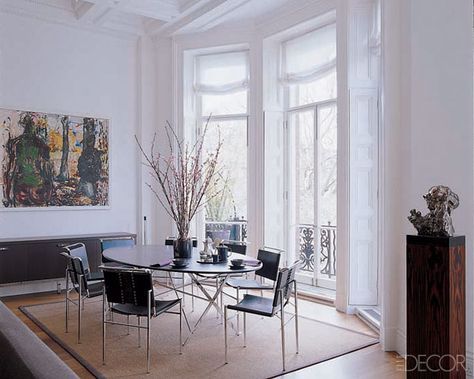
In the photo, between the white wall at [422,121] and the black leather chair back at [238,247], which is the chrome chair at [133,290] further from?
the white wall at [422,121]

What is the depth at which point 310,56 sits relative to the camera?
22.5ft

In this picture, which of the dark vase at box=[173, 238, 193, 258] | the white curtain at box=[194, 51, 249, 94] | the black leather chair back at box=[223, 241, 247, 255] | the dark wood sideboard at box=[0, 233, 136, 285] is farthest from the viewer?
the white curtain at box=[194, 51, 249, 94]

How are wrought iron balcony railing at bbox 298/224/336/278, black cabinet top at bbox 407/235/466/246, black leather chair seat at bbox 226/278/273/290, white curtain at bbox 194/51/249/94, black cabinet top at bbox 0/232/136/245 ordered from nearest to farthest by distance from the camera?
black cabinet top at bbox 407/235/466/246 → black leather chair seat at bbox 226/278/273/290 → black cabinet top at bbox 0/232/136/245 → wrought iron balcony railing at bbox 298/224/336/278 → white curtain at bbox 194/51/249/94

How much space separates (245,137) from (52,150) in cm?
293

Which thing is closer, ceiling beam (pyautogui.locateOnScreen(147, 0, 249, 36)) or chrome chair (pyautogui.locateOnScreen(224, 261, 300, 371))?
chrome chair (pyautogui.locateOnScreen(224, 261, 300, 371))

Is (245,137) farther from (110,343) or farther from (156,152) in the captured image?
(110,343)

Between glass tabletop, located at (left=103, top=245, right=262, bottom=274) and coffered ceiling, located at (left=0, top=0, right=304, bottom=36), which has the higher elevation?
coffered ceiling, located at (left=0, top=0, right=304, bottom=36)

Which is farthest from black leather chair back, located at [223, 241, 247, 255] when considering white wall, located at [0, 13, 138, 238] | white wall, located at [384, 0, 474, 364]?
white wall, located at [0, 13, 138, 238]

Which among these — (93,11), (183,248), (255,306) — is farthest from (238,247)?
(93,11)

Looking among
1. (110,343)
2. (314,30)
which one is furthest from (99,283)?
(314,30)

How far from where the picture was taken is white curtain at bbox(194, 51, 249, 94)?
763 centimetres

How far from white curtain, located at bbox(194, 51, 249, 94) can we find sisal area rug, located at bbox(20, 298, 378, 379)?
3717mm

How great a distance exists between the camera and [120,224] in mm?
7594

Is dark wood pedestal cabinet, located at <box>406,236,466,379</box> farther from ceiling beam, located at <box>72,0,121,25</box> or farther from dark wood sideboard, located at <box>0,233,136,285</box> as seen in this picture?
ceiling beam, located at <box>72,0,121,25</box>
